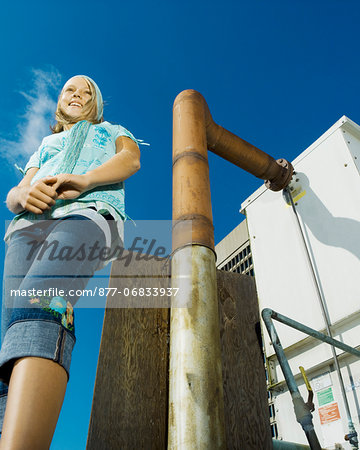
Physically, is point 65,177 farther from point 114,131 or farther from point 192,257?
point 192,257

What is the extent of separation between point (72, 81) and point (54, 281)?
1393 millimetres

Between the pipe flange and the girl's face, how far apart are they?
259cm

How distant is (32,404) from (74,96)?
168 centimetres

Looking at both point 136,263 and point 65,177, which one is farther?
point 136,263

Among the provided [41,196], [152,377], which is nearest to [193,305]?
[152,377]

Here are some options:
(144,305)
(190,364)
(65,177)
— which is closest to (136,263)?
(144,305)

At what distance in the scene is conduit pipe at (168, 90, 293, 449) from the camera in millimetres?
1707

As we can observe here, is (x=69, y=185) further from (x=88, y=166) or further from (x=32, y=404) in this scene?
(x=32, y=404)

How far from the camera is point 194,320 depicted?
1.98 metres

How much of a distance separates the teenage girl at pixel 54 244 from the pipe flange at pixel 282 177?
8.30 ft

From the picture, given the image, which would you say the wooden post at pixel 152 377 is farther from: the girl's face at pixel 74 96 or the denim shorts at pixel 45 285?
the girl's face at pixel 74 96

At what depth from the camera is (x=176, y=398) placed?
1.78 m

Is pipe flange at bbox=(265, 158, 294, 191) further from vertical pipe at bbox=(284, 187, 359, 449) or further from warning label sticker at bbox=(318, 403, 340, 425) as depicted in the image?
warning label sticker at bbox=(318, 403, 340, 425)

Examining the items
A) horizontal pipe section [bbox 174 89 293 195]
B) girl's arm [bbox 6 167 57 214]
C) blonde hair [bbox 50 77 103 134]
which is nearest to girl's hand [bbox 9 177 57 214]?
girl's arm [bbox 6 167 57 214]
